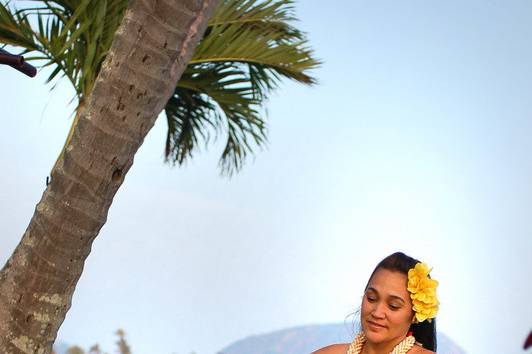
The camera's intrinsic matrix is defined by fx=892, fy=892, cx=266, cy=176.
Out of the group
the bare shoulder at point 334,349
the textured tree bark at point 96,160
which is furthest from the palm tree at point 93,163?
the bare shoulder at point 334,349

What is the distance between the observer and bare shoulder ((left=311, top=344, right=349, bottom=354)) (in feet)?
11.8

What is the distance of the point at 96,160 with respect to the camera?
3.63 m

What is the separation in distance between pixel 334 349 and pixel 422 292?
20.9 inches

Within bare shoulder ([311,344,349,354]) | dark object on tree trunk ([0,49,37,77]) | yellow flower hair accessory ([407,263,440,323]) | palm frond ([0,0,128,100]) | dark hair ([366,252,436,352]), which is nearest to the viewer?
dark object on tree trunk ([0,49,37,77])

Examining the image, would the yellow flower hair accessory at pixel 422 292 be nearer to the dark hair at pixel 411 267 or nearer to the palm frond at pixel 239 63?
the dark hair at pixel 411 267

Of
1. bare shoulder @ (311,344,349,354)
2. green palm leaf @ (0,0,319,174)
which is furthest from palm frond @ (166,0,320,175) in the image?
bare shoulder @ (311,344,349,354)

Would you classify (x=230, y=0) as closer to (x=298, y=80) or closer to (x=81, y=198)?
(x=298, y=80)

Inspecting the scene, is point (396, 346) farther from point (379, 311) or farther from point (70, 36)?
point (70, 36)

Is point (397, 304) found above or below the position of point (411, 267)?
below

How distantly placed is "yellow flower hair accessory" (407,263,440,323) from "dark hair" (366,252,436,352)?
39 millimetres

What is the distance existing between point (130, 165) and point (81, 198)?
0.25 m

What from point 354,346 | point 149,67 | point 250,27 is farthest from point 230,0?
point 354,346

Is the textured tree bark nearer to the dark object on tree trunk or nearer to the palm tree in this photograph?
the palm tree

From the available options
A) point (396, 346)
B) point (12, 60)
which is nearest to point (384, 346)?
point (396, 346)
